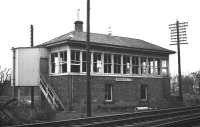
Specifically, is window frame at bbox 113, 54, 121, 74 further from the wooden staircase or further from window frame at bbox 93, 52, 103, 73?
the wooden staircase

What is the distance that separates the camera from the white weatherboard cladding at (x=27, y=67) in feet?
76.3

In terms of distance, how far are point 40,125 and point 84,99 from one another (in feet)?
38.1

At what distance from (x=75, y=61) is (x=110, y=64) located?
358 centimetres

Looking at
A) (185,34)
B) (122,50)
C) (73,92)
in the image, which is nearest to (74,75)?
(73,92)

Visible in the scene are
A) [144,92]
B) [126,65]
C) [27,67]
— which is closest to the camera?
[27,67]

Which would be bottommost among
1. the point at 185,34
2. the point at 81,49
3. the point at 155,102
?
the point at 155,102

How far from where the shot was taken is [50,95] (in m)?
22.6

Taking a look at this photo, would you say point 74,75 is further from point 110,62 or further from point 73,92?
point 110,62

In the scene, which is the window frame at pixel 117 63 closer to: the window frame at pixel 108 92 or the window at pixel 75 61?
the window frame at pixel 108 92

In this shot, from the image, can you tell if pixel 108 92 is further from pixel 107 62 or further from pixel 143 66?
pixel 143 66

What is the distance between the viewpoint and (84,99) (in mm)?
23328

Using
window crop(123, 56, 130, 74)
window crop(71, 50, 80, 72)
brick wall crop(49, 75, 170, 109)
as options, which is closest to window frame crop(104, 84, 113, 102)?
brick wall crop(49, 75, 170, 109)

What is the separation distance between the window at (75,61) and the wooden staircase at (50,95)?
7.14ft

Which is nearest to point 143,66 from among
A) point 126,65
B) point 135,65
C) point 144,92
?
point 135,65
